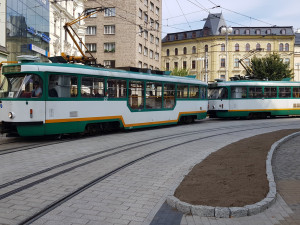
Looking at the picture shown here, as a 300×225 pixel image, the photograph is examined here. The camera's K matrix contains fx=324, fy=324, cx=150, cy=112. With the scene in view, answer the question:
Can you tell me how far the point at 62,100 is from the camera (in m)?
11.0

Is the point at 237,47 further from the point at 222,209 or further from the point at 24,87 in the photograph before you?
the point at 222,209

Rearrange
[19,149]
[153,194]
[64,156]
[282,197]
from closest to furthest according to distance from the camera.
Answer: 1. [282,197]
2. [153,194]
3. [64,156]
4. [19,149]

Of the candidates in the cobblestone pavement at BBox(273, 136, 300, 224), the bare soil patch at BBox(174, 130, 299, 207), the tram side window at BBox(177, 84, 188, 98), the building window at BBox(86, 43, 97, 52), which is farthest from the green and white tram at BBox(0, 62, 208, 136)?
the building window at BBox(86, 43, 97, 52)

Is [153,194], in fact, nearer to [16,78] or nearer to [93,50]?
[16,78]

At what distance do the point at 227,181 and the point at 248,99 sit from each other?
58.7 feet

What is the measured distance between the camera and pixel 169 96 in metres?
16.4

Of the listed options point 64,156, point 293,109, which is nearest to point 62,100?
point 64,156

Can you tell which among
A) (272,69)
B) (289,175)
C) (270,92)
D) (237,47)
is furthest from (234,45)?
(289,175)

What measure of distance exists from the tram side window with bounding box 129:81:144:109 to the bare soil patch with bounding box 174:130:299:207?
621cm

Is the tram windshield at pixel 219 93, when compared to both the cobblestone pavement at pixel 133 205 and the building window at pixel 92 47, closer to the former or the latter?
the cobblestone pavement at pixel 133 205

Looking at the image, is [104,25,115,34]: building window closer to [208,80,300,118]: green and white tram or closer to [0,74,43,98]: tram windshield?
[208,80,300,118]: green and white tram

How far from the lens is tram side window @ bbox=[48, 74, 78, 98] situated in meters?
10.8

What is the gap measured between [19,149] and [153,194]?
219 inches

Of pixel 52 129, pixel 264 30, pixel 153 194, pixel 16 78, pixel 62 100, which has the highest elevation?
pixel 264 30
